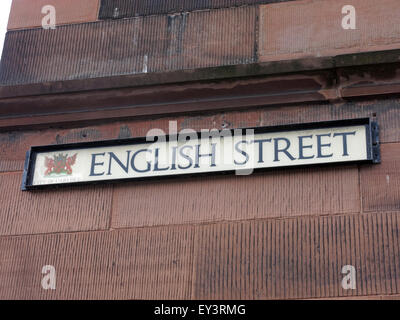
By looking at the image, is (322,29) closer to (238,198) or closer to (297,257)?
(238,198)

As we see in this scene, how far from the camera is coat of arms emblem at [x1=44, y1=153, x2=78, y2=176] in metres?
7.88

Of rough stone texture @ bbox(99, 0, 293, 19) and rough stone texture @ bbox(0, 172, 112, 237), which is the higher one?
rough stone texture @ bbox(99, 0, 293, 19)

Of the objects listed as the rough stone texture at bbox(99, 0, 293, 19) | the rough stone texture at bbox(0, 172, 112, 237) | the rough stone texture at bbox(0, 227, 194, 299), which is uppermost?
the rough stone texture at bbox(99, 0, 293, 19)

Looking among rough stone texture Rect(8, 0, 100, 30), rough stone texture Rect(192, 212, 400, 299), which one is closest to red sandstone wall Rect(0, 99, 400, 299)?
rough stone texture Rect(192, 212, 400, 299)

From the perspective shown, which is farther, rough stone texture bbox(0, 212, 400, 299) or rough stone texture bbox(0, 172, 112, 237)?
rough stone texture bbox(0, 172, 112, 237)

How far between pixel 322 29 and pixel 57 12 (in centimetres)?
258

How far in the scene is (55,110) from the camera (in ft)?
26.9

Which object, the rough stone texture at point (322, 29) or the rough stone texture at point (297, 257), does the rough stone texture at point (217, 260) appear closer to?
the rough stone texture at point (297, 257)

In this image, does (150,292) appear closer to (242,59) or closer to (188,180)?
(188,180)

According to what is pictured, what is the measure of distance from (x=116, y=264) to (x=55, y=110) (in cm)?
170

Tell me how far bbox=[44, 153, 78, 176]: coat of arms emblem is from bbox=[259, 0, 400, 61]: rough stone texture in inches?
75.2

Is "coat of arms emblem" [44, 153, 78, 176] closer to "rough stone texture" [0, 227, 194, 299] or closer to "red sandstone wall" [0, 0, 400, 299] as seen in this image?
"red sandstone wall" [0, 0, 400, 299]

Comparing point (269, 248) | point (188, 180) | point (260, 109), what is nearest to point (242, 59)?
point (260, 109)

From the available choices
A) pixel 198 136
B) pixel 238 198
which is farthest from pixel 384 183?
pixel 198 136
